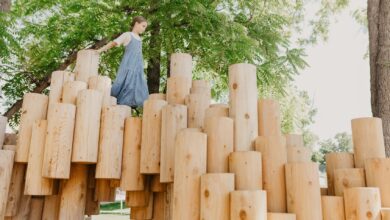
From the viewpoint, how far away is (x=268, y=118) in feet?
8.16

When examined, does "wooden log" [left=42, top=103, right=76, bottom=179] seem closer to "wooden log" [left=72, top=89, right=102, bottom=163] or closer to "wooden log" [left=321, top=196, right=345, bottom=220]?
"wooden log" [left=72, top=89, right=102, bottom=163]

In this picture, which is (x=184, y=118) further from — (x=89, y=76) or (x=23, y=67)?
(x=23, y=67)

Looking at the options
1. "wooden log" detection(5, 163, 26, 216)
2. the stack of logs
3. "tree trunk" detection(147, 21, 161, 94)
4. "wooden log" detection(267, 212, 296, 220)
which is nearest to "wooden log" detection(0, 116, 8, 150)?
the stack of logs

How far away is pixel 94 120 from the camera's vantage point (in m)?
2.70

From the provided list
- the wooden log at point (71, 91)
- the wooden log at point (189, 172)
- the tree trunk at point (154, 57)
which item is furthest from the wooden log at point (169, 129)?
the tree trunk at point (154, 57)

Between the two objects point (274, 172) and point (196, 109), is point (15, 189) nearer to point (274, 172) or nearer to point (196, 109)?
point (196, 109)

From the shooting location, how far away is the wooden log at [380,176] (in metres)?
2.07

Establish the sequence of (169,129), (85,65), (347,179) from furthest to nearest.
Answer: (85,65) → (169,129) → (347,179)

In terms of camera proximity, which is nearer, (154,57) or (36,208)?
(36,208)

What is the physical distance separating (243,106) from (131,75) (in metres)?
1.89

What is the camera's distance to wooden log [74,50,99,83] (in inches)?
127

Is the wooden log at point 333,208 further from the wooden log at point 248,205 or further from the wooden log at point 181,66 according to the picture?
the wooden log at point 181,66

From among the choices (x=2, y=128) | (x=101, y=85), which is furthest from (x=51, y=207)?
(x=101, y=85)

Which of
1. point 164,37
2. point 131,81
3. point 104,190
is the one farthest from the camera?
point 164,37
